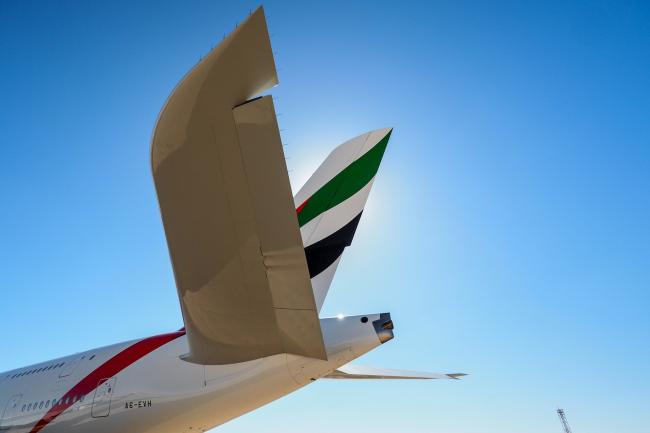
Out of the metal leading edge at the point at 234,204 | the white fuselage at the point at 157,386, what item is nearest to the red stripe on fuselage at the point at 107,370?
the white fuselage at the point at 157,386

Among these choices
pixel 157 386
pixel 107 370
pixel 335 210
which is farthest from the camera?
pixel 107 370

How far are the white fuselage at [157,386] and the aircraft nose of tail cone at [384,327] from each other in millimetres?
47

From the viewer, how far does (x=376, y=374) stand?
6.01 m

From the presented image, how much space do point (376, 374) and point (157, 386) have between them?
125 inches

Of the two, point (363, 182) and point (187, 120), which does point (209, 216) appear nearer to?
point (187, 120)

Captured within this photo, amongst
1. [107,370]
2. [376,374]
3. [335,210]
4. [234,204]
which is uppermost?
[335,210]

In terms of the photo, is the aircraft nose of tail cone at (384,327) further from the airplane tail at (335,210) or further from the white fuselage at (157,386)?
the airplane tail at (335,210)

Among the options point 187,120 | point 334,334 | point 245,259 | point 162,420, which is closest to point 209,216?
point 245,259

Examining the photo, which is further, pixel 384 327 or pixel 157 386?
pixel 157 386

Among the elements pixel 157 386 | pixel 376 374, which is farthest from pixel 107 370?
pixel 376 374

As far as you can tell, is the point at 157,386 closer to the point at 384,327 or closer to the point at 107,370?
the point at 107,370

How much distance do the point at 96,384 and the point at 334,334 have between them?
382 centimetres

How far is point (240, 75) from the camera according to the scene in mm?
2143

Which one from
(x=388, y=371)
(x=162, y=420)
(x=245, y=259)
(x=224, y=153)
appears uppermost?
(x=224, y=153)
